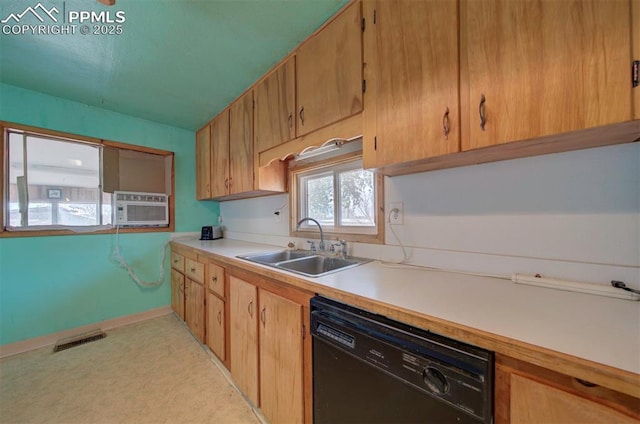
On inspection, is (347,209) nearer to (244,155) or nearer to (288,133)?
(288,133)

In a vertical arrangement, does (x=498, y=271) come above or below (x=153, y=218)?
below

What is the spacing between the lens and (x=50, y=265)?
7.06ft

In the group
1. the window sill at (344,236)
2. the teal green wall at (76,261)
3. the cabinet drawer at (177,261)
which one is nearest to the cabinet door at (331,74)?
the window sill at (344,236)

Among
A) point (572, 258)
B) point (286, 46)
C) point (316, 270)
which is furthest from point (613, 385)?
point (286, 46)

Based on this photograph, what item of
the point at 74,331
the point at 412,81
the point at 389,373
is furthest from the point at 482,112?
the point at 74,331

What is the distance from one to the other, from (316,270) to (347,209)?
0.51 m

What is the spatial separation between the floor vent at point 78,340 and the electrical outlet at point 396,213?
117 inches

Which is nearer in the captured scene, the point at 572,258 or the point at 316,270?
the point at 572,258

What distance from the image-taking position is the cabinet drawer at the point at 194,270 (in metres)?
1.97

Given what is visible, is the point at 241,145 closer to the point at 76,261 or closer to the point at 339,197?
the point at 339,197

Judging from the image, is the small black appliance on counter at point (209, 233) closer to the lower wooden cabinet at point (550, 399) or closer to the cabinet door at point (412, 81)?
the cabinet door at point (412, 81)

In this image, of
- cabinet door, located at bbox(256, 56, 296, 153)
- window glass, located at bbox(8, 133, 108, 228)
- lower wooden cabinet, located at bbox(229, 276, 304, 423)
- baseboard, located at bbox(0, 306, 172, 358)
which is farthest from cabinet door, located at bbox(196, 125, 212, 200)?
lower wooden cabinet, located at bbox(229, 276, 304, 423)

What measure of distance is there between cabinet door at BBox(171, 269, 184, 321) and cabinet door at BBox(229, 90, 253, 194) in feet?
3.86

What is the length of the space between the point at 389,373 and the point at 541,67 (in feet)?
3.46
